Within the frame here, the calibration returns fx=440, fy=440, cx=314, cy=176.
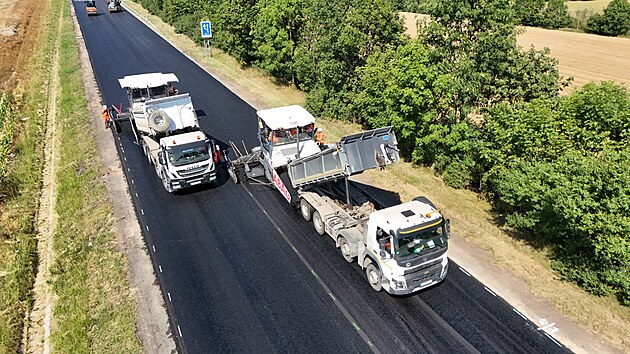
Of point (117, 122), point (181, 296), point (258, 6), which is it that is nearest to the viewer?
point (181, 296)

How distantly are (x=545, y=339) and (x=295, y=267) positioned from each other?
8256 millimetres

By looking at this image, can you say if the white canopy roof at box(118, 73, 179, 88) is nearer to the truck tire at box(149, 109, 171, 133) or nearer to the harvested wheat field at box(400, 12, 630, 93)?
the truck tire at box(149, 109, 171, 133)

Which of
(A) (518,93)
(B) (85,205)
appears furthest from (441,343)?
(B) (85,205)

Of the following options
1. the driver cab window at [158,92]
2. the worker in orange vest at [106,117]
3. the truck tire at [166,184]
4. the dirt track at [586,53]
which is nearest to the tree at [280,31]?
the driver cab window at [158,92]

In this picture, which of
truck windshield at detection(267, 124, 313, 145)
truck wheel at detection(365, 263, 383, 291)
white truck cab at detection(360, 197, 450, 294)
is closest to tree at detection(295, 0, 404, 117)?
truck windshield at detection(267, 124, 313, 145)

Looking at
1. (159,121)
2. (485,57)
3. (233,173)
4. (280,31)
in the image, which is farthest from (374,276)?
(280,31)

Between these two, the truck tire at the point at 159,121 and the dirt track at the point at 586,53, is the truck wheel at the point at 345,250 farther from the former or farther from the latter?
the dirt track at the point at 586,53

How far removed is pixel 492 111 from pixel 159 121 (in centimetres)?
1661

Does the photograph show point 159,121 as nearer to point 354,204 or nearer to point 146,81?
point 146,81

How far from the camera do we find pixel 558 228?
16.1 m

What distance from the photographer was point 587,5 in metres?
83.8

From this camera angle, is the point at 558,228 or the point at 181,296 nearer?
the point at 181,296

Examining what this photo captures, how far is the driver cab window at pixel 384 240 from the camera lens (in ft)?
44.7

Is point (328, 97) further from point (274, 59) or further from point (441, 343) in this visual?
point (441, 343)
